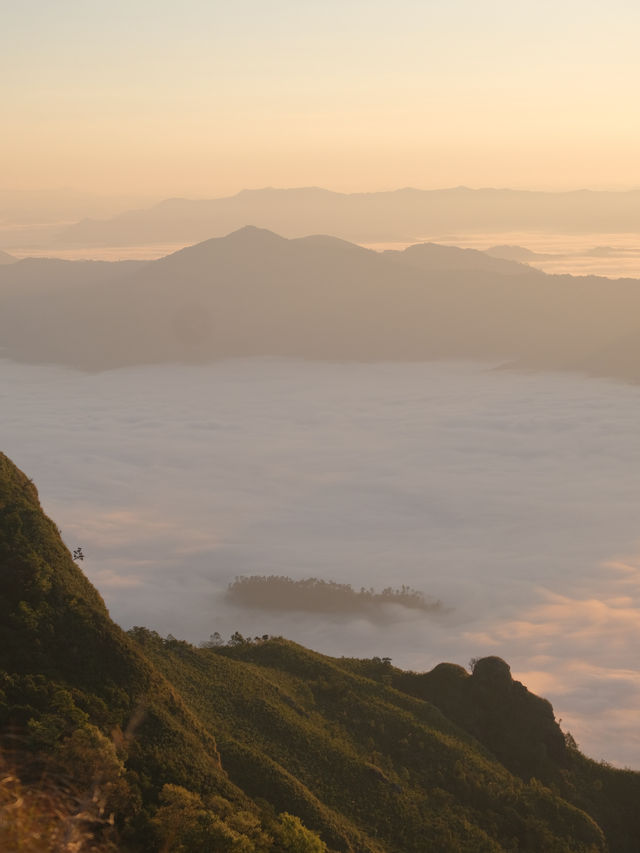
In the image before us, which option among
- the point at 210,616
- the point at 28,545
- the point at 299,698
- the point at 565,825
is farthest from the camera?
the point at 210,616

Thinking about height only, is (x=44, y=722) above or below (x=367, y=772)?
above

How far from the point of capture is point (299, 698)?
59125 mm

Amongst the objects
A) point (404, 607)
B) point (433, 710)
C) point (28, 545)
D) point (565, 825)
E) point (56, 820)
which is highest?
point (28, 545)

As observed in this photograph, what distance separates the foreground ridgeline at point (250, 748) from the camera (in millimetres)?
31391

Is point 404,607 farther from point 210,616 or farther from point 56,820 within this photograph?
point 56,820

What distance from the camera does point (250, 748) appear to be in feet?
152

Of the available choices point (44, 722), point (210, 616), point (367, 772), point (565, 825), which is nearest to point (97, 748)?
point (44, 722)

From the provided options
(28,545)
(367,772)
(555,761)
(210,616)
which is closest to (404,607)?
(210,616)

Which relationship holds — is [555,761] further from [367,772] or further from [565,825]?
[367,772]

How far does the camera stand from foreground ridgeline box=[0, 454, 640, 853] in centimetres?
3139

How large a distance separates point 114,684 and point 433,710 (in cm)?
3176

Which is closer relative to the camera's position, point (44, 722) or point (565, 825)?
point (44, 722)

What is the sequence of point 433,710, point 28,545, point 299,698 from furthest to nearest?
Answer: point 433,710 → point 299,698 → point 28,545

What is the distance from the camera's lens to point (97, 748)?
3244cm
